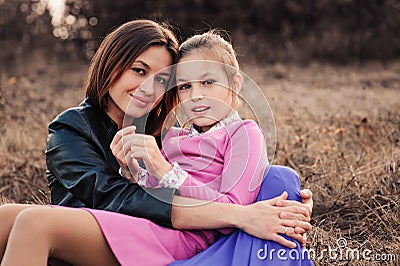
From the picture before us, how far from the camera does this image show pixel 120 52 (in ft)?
8.21

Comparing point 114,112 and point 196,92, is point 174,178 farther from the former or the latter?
point 114,112

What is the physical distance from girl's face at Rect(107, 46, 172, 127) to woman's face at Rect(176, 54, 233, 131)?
11 centimetres

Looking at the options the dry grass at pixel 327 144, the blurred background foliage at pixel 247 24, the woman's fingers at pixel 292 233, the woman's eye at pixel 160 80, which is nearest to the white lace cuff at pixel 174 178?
the woman's fingers at pixel 292 233

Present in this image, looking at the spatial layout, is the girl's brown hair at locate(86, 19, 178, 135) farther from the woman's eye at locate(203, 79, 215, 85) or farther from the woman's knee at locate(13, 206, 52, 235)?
the woman's knee at locate(13, 206, 52, 235)

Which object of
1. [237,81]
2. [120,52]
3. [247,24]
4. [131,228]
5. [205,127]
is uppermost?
[120,52]

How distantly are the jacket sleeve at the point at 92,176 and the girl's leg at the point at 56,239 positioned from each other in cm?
17

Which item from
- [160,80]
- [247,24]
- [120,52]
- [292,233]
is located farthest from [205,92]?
[247,24]

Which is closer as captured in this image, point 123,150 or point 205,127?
point 123,150

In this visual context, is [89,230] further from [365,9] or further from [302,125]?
[365,9]

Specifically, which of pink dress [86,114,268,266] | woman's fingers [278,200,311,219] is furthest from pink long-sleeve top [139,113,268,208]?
woman's fingers [278,200,311,219]

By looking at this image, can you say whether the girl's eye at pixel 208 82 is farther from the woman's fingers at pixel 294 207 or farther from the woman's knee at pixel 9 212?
the woman's knee at pixel 9 212

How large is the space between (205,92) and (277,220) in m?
0.57

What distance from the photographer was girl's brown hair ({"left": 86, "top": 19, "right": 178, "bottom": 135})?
8.20ft

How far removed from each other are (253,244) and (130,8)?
679cm
